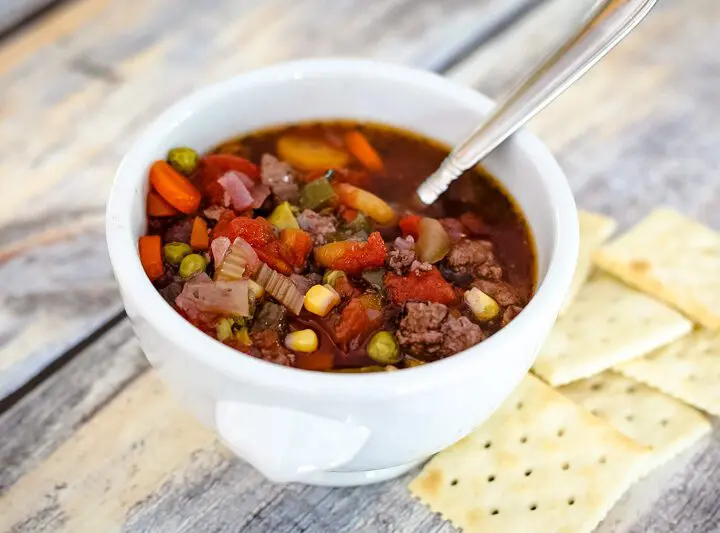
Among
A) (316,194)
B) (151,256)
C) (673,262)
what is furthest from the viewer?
(673,262)

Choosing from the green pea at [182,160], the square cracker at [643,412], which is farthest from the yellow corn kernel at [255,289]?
the square cracker at [643,412]

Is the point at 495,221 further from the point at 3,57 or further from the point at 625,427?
the point at 3,57

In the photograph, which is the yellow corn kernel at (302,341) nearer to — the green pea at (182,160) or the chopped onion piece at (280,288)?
the chopped onion piece at (280,288)

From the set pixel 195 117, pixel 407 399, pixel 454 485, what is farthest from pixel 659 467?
pixel 195 117

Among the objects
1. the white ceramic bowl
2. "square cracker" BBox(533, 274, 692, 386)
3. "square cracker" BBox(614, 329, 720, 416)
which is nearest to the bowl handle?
the white ceramic bowl

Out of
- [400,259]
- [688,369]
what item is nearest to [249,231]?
[400,259]

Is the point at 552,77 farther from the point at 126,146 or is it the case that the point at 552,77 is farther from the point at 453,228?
the point at 126,146

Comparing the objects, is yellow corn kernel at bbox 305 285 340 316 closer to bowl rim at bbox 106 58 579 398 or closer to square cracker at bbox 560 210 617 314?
bowl rim at bbox 106 58 579 398
